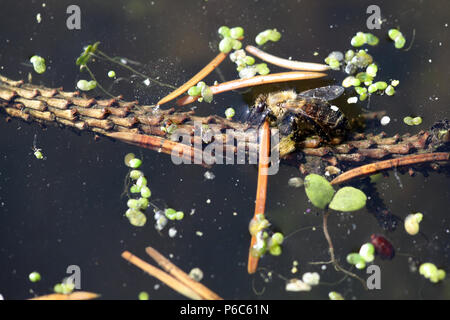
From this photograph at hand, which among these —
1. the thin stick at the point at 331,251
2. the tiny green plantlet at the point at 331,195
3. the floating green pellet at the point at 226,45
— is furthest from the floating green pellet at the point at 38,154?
the thin stick at the point at 331,251

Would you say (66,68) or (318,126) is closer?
(318,126)

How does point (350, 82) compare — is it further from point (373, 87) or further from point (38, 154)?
point (38, 154)

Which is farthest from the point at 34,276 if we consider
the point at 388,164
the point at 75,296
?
the point at 388,164

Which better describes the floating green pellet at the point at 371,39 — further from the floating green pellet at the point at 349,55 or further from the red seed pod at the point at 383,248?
the red seed pod at the point at 383,248

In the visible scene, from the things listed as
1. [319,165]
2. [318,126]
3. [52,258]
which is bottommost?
[52,258]

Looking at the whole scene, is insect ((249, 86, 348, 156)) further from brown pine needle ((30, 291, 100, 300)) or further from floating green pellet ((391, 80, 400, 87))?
brown pine needle ((30, 291, 100, 300))
